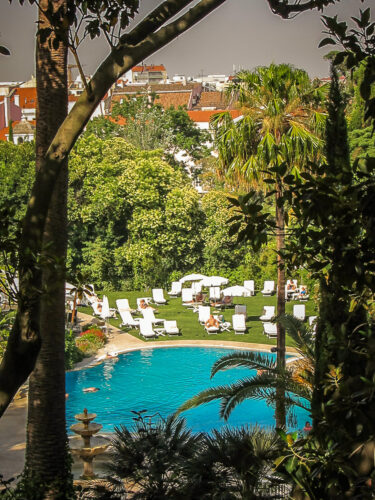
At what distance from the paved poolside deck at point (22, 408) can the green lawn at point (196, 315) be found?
464mm

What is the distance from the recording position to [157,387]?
57.3ft

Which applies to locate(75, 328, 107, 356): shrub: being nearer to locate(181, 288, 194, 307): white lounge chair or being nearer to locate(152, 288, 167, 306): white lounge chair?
locate(152, 288, 167, 306): white lounge chair

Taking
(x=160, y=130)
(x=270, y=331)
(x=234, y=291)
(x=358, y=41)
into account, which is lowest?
(x=270, y=331)

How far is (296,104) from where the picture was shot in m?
13.9

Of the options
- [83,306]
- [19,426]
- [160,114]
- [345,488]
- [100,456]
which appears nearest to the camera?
[345,488]

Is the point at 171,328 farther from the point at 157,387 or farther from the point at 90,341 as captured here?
the point at 157,387

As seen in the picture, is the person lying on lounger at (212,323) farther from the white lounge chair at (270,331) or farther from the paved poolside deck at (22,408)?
the white lounge chair at (270,331)

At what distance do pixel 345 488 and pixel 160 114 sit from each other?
46282 millimetres

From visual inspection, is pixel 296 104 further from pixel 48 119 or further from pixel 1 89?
pixel 1 89

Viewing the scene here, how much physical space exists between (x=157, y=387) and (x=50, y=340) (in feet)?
33.1

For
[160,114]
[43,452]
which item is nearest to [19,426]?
[43,452]

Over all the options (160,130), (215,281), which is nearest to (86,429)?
(215,281)

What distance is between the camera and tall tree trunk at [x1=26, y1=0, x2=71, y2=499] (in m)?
7.61

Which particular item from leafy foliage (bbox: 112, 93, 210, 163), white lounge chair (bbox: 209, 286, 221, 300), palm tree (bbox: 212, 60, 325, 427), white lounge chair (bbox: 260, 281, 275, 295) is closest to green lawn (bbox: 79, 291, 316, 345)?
white lounge chair (bbox: 260, 281, 275, 295)
